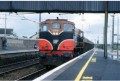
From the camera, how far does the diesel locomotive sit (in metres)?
25.8

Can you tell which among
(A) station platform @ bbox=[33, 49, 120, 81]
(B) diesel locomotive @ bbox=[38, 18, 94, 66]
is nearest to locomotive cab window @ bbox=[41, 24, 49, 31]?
(B) diesel locomotive @ bbox=[38, 18, 94, 66]

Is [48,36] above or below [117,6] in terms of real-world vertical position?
below

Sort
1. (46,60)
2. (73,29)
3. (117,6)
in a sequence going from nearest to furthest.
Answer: (46,60) → (73,29) → (117,6)

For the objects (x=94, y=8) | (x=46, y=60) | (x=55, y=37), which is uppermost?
(x=94, y=8)

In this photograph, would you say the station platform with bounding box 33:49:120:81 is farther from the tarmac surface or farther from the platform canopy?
the platform canopy

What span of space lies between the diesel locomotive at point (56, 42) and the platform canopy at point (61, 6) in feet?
15.9

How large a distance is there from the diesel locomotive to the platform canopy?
4.84 meters

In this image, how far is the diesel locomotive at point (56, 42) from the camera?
84.5ft

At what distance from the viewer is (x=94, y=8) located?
31891mm

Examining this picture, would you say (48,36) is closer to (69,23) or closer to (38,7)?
(69,23)

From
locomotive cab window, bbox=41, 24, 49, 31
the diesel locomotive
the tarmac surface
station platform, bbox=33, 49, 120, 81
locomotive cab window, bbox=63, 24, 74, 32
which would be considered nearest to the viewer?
station platform, bbox=33, 49, 120, 81

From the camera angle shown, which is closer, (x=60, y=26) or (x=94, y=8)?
(x=60, y=26)

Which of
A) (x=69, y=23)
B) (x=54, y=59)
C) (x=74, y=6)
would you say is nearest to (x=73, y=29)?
(x=69, y=23)

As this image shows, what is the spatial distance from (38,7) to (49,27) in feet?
19.1
